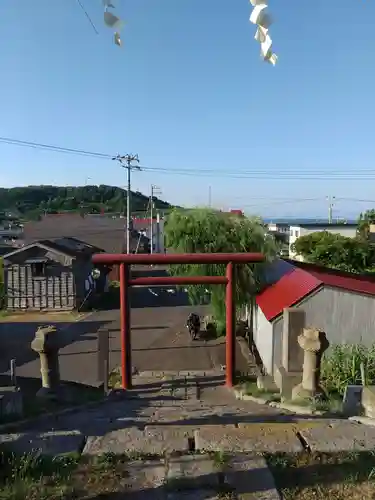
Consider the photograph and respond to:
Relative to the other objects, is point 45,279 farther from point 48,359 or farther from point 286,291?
point 48,359

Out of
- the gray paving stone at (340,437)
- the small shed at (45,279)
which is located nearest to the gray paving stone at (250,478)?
the gray paving stone at (340,437)

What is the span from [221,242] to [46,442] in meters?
11.7

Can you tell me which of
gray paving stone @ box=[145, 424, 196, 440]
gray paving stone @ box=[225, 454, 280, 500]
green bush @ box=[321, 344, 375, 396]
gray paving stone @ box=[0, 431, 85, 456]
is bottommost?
green bush @ box=[321, 344, 375, 396]

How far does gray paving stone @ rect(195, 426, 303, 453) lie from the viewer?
389cm

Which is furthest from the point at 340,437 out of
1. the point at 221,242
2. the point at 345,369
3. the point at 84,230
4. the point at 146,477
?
the point at 84,230

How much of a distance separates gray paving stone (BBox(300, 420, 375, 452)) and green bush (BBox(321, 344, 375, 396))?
12.1 ft

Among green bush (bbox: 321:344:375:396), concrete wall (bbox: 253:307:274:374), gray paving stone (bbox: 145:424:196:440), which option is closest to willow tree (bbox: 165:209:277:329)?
concrete wall (bbox: 253:307:274:374)

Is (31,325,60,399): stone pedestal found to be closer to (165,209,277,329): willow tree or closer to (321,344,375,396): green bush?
(321,344,375,396): green bush

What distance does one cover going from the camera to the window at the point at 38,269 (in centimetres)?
2409

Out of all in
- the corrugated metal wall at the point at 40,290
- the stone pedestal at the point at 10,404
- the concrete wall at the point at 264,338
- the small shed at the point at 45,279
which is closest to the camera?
the stone pedestal at the point at 10,404

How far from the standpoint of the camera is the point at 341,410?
18.3ft

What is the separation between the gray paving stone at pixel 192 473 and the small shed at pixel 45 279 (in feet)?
70.8

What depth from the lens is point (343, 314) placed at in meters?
11.3

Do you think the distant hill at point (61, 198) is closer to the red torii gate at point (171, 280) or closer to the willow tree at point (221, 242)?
the willow tree at point (221, 242)
